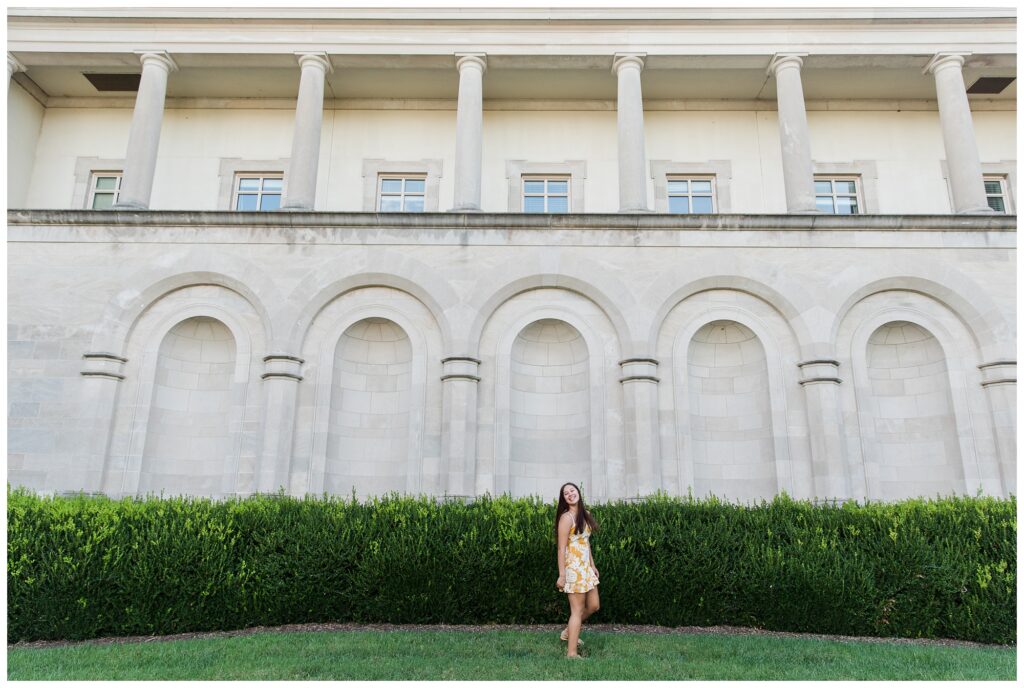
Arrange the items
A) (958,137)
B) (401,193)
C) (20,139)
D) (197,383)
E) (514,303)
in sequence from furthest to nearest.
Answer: (401,193) → (20,139) → (958,137) → (514,303) → (197,383)

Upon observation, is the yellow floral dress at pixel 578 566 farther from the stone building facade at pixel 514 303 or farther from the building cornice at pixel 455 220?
the building cornice at pixel 455 220

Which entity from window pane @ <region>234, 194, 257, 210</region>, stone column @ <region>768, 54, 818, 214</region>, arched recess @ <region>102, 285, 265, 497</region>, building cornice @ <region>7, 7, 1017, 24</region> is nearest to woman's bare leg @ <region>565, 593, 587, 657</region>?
arched recess @ <region>102, 285, 265, 497</region>

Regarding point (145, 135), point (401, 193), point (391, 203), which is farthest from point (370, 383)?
point (145, 135)

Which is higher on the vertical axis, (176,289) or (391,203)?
(391,203)

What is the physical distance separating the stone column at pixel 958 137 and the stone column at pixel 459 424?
12.2 meters

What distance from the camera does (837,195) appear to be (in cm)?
1970

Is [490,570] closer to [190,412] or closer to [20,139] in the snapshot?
[190,412]

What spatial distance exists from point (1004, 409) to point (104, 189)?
915 inches

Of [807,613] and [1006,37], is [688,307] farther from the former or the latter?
[1006,37]

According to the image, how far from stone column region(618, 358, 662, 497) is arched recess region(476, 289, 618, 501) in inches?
6.6

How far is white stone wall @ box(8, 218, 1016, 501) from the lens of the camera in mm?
15008

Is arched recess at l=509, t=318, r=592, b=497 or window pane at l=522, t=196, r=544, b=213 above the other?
window pane at l=522, t=196, r=544, b=213

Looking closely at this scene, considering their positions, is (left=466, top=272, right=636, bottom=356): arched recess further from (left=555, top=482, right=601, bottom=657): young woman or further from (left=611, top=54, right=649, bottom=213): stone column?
(left=555, top=482, right=601, bottom=657): young woman

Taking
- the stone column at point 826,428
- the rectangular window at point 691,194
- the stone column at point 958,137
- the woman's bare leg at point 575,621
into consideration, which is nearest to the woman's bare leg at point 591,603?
the woman's bare leg at point 575,621
